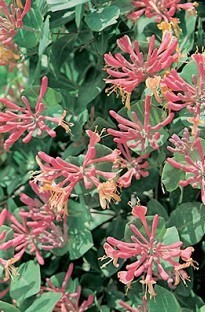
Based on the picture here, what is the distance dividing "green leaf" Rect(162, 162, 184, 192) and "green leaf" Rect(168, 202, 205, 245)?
0.19 feet

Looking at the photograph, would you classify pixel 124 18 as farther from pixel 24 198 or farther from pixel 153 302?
pixel 153 302

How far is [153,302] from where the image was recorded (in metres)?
1.12

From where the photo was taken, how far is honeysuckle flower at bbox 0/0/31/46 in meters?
1.16

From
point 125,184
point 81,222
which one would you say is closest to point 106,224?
point 81,222

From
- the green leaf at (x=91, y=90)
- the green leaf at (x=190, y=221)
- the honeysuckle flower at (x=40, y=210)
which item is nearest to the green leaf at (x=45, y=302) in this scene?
the honeysuckle flower at (x=40, y=210)

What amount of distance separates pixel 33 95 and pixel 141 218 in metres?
0.31

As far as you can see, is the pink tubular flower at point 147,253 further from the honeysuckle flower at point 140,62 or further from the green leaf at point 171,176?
the honeysuckle flower at point 140,62

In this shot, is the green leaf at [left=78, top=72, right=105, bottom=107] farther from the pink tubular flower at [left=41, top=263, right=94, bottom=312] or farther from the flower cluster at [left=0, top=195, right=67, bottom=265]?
the pink tubular flower at [left=41, top=263, right=94, bottom=312]

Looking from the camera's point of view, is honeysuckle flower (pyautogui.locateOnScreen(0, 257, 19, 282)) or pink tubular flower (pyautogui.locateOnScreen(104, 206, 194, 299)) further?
honeysuckle flower (pyautogui.locateOnScreen(0, 257, 19, 282))

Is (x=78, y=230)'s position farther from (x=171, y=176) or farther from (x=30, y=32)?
(x=30, y=32)

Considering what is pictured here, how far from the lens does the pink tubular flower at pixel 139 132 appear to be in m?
1.10

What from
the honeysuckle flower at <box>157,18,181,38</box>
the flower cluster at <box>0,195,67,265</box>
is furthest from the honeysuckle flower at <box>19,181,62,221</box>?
the honeysuckle flower at <box>157,18,181,38</box>

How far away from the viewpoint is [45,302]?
1.18 meters

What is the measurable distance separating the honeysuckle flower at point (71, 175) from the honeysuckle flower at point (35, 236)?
0.06 metres
